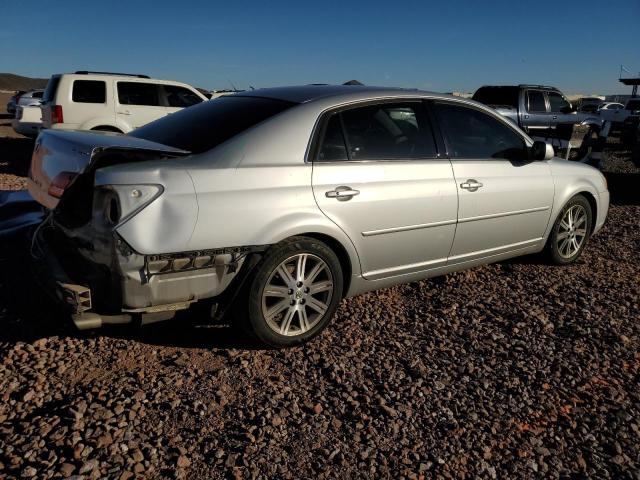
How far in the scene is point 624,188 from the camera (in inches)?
400

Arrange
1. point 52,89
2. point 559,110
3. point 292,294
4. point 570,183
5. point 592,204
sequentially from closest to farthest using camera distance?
1. point 292,294
2. point 570,183
3. point 592,204
4. point 52,89
5. point 559,110

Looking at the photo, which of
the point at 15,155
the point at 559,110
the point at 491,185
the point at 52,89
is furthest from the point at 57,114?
the point at 559,110

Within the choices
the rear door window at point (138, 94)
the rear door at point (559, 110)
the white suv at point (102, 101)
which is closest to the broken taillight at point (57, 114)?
the white suv at point (102, 101)

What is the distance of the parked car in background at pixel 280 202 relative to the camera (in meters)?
2.78

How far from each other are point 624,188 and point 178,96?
9236mm

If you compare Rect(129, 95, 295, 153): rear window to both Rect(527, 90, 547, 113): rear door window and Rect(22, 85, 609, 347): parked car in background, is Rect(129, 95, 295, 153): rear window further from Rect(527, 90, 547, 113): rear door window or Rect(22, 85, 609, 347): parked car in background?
Rect(527, 90, 547, 113): rear door window

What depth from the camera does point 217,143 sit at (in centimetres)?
316

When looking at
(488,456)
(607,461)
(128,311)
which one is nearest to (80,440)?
(128,311)

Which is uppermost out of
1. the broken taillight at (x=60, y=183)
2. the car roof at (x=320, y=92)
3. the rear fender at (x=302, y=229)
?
the car roof at (x=320, y=92)

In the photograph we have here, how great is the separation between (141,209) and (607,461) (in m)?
2.50

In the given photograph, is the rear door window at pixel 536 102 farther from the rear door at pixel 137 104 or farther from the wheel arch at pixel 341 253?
the wheel arch at pixel 341 253

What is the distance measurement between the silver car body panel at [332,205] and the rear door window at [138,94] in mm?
7897

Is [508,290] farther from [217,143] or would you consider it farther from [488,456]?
[217,143]

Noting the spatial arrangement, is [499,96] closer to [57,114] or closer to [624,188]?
[624,188]
